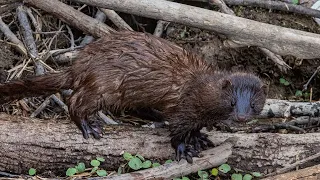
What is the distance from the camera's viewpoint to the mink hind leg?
14.6 ft

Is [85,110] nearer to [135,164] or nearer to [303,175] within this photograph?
[135,164]

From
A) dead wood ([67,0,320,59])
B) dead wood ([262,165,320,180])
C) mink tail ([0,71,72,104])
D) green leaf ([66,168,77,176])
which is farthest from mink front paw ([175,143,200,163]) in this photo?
dead wood ([67,0,320,59])

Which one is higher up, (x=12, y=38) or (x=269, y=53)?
(x=269, y=53)

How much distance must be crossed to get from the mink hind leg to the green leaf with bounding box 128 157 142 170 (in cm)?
37

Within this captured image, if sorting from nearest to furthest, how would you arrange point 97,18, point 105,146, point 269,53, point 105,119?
point 105,146 → point 105,119 → point 269,53 → point 97,18

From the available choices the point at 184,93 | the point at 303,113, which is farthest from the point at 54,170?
the point at 303,113

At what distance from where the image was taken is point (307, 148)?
448 cm

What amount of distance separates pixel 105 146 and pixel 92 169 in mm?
216

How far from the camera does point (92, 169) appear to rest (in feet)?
14.2

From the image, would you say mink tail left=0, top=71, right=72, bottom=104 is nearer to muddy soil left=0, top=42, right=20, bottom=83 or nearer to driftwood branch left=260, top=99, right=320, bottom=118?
muddy soil left=0, top=42, right=20, bottom=83

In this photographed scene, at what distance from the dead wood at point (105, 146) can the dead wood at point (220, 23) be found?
0.88m

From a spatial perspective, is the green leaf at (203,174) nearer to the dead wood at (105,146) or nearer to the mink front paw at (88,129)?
the dead wood at (105,146)

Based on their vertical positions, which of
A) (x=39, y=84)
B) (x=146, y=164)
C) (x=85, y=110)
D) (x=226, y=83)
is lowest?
(x=146, y=164)

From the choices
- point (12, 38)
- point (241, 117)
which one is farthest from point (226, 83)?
point (12, 38)
